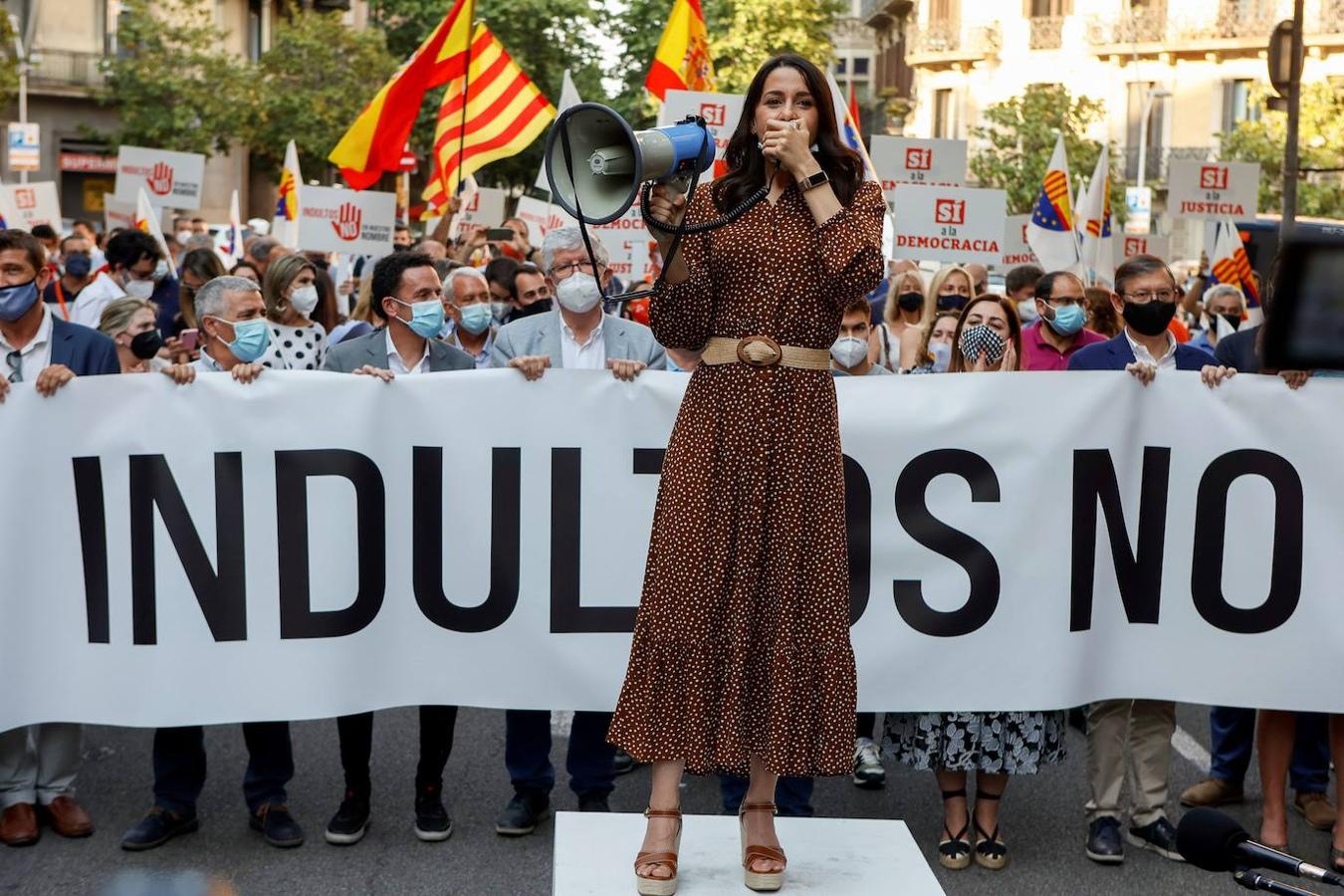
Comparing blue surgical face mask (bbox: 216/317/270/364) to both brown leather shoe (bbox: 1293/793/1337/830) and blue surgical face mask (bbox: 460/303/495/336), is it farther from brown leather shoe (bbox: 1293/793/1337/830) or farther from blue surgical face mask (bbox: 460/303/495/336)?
brown leather shoe (bbox: 1293/793/1337/830)

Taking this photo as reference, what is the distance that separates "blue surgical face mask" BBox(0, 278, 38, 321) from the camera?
19.5 feet

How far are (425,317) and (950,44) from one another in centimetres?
5629

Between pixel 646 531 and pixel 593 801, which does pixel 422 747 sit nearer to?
pixel 593 801

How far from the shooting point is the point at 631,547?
6.08m

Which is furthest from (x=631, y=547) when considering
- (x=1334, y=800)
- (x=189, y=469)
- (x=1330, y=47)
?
(x=1330, y=47)

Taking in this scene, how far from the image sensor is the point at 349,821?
233 inches

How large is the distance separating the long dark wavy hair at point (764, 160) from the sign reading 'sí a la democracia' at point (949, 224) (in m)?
7.98

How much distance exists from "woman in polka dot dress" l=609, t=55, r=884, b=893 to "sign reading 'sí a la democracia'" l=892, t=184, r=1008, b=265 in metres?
8.01

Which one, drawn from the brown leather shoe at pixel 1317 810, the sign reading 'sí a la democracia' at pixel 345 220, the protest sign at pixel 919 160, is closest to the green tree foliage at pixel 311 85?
the sign reading 'sí a la democracia' at pixel 345 220

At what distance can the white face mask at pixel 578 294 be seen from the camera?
21.8 ft

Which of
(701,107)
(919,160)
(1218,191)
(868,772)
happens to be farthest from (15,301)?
(1218,191)

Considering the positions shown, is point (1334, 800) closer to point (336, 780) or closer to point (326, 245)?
point (336, 780)

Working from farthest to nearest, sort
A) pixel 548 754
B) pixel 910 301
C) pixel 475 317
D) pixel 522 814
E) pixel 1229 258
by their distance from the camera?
1. pixel 1229 258
2. pixel 910 301
3. pixel 475 317
4. pixel 548 754
5. pixel 522 814

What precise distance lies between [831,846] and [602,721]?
1752mm
